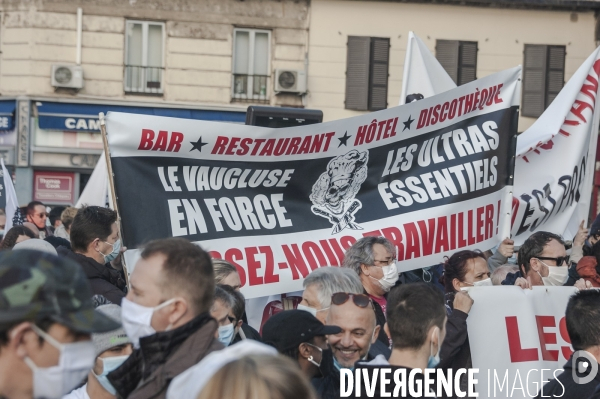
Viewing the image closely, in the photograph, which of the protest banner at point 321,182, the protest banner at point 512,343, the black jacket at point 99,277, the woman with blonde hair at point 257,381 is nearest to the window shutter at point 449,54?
the protest banner at point 321,182

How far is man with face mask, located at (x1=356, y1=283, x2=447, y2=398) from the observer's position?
3.63 m

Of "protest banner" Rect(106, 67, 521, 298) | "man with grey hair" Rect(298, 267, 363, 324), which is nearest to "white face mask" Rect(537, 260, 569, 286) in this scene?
"protest banner" Rect(106, 67, 521, 298)

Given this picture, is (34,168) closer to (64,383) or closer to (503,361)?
(503,361)

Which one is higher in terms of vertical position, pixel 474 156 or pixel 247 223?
pixel 474 156

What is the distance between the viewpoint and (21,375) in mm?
2270

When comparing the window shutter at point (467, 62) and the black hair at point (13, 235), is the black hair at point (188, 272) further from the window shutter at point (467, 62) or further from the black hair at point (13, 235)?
the window shutter at point (467, 62)

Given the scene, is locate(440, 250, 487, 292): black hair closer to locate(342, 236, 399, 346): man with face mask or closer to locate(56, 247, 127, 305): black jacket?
locate(342, 236, 399, 346): man with face mask

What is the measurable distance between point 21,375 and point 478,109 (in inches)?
216

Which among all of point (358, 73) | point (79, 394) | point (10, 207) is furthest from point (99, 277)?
point (358, 73)

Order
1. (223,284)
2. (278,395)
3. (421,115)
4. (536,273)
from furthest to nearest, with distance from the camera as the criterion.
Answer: (421,115)
(536,273)
(223,284)
(278,395)

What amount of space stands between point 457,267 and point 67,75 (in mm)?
15804

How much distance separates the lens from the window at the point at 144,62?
20719 mm

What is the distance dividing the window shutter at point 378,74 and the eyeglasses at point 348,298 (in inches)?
670

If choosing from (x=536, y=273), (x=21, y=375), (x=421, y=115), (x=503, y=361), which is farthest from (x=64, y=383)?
(x=421, y=115)
